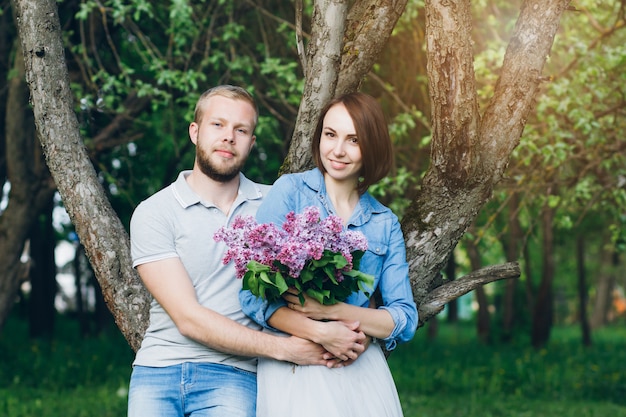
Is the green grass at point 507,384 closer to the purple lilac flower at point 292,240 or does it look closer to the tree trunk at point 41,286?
the purple lilac flower at point 292,240

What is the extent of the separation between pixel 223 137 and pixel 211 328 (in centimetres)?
88

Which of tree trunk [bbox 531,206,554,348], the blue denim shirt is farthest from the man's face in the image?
tree trunk [bbox 531,206,554,348]

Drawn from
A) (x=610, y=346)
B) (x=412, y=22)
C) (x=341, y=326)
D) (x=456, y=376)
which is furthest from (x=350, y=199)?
(x=610, y=346)

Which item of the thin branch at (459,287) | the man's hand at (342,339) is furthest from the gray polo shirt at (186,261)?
the thin branch at (459,287)

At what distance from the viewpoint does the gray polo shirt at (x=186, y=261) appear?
11.1ft

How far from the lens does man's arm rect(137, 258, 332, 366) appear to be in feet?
10.4

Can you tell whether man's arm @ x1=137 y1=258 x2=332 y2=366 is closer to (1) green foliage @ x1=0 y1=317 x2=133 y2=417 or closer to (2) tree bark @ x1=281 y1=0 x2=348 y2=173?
(2) tree bark @ x1=281 y1=0 x2=348 y2=173

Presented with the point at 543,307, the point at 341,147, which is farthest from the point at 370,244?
the point at 543,307

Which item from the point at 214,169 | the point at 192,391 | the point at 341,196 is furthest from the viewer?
the point at 214,169

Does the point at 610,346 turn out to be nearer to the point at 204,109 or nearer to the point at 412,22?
the point at 412,22

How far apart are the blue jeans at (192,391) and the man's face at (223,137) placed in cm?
86

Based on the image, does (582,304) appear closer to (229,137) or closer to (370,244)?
(370,244)

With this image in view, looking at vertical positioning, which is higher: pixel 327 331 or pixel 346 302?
pixel 346 302

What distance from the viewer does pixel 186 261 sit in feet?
11.2
